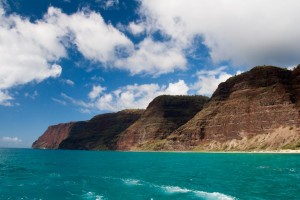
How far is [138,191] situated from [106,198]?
20.5 ft

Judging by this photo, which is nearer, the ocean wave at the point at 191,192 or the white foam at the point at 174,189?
the ocean wave at the point at 191,192

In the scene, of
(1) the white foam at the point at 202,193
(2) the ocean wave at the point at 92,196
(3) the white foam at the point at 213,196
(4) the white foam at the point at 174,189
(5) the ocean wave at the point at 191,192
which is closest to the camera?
(3) the white foam at the point at 213,196

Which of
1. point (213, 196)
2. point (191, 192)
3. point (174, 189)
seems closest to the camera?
point (213, 196)

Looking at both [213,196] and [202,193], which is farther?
[202,193]

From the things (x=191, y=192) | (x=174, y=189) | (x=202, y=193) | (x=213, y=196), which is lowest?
(x=213, y=196)

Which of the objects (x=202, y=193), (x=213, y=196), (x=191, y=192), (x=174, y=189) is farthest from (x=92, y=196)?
(x=213, y=196)

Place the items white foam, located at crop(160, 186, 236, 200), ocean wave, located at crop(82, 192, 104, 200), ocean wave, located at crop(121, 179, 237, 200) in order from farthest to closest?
ocean wave, located at crop(82, 192, 104, 200)
ocean wave, located at crop(121, 179, 237, 200)
white foam, located at crop(160, 186, 236, 200)

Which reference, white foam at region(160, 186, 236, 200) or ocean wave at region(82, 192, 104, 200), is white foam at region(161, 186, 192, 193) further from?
ocean wave at region(82, 192, 104, 200)

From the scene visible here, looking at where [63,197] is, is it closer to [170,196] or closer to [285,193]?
[170,196]

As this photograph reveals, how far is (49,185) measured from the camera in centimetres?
5403

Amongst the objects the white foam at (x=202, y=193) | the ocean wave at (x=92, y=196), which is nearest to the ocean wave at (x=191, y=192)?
the white foam at (x=202, y=193)

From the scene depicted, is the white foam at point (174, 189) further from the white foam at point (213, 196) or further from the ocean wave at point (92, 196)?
the ocean wave at point (92, 196)

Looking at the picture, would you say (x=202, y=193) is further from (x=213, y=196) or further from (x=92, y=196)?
(x=92, y=196)

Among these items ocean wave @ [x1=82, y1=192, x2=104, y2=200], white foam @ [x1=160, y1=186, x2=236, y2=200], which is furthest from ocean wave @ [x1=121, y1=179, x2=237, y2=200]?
ocean wave @ [x1=82, y1=192, x2=104, y2=200]
